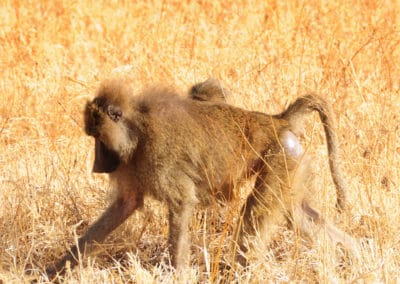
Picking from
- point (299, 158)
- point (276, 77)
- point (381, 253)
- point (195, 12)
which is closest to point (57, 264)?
point (299, 158)

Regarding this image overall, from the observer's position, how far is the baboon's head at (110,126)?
3803mm

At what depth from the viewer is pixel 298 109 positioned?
415 centimetres

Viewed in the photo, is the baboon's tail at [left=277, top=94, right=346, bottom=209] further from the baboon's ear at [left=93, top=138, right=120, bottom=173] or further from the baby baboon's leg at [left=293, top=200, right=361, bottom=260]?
the baboon's ear at [left=93, top=138, right=120, bottom=173]

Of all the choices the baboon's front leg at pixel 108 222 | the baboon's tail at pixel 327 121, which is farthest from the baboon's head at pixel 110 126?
the baboon's tail at pixel 327 121

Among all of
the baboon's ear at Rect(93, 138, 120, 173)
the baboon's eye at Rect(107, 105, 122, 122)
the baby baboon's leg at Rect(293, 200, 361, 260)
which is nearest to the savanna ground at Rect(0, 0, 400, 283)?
the baby baboon's leg at Rect(293, 200, 361, 260)

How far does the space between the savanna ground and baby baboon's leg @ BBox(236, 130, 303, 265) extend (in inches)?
5.1

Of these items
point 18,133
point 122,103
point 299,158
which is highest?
point 122,103

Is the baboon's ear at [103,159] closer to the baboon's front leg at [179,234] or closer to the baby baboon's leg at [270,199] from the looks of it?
the baboon's front leg at [179,234]

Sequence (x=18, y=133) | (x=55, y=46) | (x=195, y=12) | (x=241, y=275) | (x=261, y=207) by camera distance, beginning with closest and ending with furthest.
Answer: (x=241, y=275) → (x=261, y=207) → (x=18, y=133) → (x=55, y=46) → (x=195, y=12)

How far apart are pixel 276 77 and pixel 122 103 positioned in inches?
94.7

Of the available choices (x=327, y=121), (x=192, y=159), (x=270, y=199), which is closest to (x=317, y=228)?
(x=270, y=199)

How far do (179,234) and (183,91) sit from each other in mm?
1575

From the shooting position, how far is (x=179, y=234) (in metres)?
3.85

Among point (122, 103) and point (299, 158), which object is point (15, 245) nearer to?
point (122, 103)
